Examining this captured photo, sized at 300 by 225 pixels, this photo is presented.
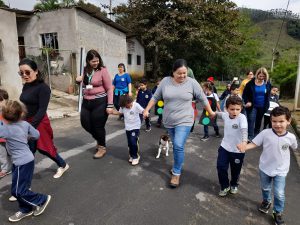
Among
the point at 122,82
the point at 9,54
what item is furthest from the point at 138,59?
the point at 122,82

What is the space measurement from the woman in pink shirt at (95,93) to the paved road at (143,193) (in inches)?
30.0

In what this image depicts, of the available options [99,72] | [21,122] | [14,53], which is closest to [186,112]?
[99,72]

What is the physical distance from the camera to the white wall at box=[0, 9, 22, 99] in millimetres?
9117

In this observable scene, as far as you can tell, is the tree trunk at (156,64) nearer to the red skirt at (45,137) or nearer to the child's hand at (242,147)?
the red skirt at (45,137)

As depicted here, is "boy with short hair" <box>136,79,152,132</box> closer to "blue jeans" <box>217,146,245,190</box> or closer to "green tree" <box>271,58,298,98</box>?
"blue jeans" <box>217,146,245,190</box>

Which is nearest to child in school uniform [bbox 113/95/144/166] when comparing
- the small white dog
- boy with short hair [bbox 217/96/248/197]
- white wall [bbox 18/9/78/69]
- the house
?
the small white dog

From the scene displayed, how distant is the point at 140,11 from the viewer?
20.7 m

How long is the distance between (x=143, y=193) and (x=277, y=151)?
1750mm

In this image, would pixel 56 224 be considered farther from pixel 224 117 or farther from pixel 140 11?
pixel 140 11

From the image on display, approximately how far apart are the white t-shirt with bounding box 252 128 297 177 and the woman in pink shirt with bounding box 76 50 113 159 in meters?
2.51

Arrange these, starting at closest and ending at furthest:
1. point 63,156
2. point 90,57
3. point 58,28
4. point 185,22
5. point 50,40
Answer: point 90,57
point 63,156
point 58,28
point 50,40
point 185,22

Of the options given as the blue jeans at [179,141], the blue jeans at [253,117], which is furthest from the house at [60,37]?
the blue jeans at [179,141]

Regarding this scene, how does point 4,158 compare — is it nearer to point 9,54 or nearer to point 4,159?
point 4,159

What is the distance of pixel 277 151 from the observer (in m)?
2.68
